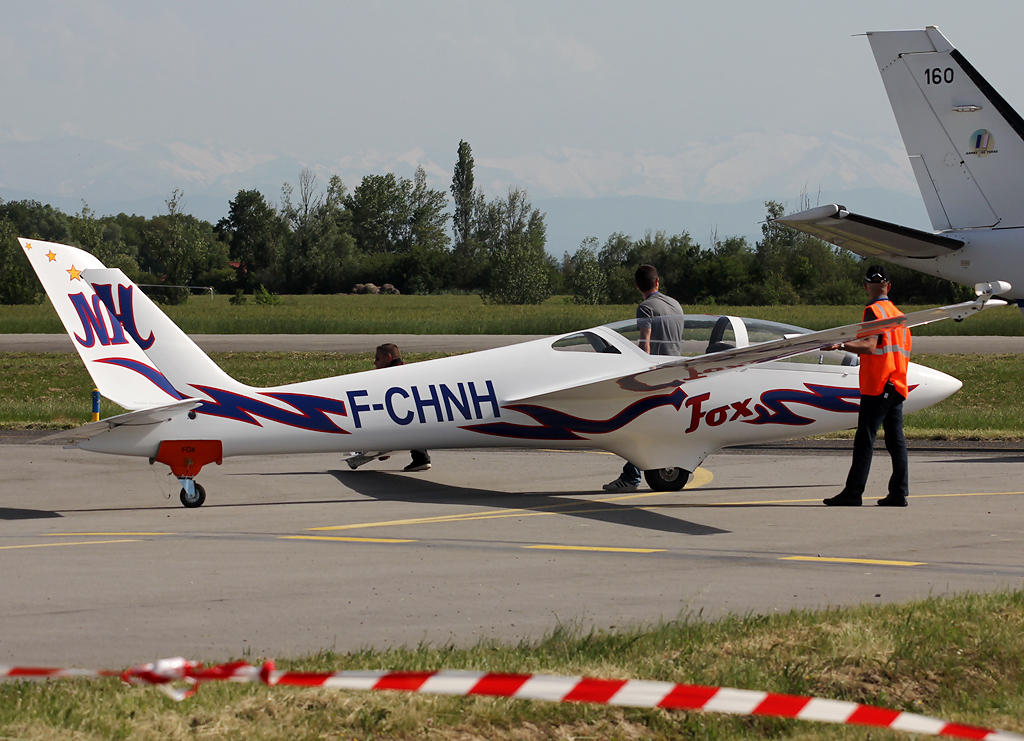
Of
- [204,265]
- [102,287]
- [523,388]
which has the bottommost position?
[523,388]

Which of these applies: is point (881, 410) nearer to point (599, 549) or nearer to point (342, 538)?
point (599, 549)

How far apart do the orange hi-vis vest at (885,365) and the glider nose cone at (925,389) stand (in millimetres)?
1427

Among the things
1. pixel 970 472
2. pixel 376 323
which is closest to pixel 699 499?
pixel 970 472

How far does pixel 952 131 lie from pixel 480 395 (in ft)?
28.5

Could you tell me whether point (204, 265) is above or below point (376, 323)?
above

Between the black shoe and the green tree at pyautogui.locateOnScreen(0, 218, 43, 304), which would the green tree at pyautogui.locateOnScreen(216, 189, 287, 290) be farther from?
the black shoe

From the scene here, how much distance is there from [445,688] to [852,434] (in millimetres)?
15040

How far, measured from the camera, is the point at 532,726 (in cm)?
440

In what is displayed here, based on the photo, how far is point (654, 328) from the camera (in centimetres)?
1124

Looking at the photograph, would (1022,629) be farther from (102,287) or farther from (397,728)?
(102,287)

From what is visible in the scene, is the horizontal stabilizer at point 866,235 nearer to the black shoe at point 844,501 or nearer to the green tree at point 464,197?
the black shoe at point 844,501

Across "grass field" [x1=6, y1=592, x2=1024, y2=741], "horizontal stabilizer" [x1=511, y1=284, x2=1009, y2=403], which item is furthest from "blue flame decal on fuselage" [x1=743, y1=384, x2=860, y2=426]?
"grass field" [x1=6, y1=592, x2=1024, y2=741]

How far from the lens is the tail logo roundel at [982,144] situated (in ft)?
49.0

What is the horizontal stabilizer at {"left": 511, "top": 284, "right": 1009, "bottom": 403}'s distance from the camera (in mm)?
9633
